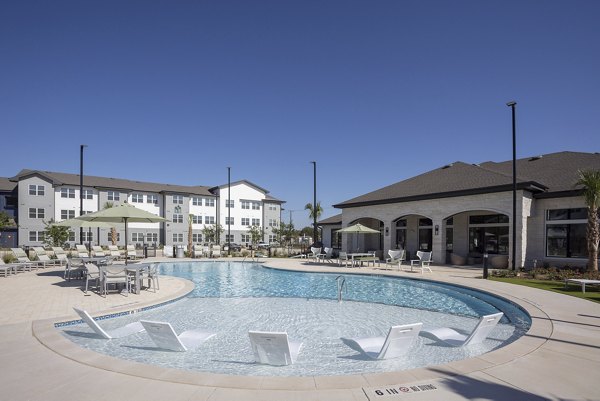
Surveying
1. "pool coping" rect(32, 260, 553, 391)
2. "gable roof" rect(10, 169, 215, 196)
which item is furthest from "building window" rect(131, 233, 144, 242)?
"pool coping" rect(32, 260, 553, 391)

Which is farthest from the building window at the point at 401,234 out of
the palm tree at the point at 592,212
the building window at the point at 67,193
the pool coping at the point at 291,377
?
the building window at the point at 67,193

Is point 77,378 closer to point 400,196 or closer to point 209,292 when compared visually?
point 209,292

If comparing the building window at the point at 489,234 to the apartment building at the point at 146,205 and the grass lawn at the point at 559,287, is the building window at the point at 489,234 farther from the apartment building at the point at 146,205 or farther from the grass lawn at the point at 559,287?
the apartment building at the point at 146,205

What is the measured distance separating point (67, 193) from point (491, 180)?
4519 cm

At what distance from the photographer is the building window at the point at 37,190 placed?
137 feet

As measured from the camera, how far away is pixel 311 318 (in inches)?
388

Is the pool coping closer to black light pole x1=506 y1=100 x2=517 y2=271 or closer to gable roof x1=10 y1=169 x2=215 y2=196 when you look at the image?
black light pole x1=506 y1=100 x2=517 y2=271

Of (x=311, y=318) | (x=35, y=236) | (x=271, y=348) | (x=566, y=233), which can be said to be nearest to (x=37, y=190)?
(x=35, y=236)

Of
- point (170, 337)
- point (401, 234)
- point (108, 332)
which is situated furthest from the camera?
point (401, 234)

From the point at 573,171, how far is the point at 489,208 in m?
5.20

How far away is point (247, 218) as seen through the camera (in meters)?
56.4

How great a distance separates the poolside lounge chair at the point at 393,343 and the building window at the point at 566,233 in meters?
16.4

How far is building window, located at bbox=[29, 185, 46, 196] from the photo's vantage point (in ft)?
137

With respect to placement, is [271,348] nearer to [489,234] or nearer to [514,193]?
[514,193]
